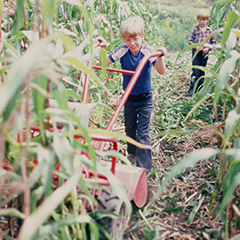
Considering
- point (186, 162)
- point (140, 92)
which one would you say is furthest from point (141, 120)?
point (186, 162)

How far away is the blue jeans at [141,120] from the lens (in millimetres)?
1854

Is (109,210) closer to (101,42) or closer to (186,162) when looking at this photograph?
(186,162)

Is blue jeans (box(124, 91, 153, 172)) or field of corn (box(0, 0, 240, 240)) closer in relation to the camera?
field of corn (box(0, 0, 240, 240))

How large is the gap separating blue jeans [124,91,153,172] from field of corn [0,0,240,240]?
149 millimetres

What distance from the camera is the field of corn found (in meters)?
0.64

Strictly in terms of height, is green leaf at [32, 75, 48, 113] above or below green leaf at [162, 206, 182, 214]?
above

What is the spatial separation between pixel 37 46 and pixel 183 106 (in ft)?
7.81

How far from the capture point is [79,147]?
2.68 feet

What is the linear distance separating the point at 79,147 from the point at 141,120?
112 cm

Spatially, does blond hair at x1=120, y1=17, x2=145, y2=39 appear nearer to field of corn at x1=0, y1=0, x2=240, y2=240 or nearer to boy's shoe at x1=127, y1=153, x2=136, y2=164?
field of corn at x1=0, y1=0, x2=240, y2=240

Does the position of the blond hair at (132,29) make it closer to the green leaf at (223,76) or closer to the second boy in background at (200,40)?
the green leaf at (223,76)

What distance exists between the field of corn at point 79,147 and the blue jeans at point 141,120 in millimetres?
149

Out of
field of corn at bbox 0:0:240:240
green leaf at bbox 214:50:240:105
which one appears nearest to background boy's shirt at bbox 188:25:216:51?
field of corn at bbox 0:0:240:240

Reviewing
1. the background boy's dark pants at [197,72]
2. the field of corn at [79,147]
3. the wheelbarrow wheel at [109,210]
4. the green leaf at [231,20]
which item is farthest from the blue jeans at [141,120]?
the background boy's dark pants at [197,72]
